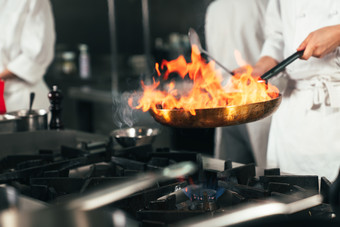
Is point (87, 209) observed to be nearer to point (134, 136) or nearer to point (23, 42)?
point (134, 136)

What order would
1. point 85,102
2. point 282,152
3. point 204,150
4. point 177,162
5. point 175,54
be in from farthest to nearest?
point 175,54 → point 85,102 → point 204,150 → point 282,152 → point 177,162

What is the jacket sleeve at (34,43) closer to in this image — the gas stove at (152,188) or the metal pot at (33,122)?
the metal pot at (33,122)

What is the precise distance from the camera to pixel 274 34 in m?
1.73

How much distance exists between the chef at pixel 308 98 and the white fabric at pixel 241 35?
1.93 ft

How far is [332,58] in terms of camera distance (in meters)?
1.48

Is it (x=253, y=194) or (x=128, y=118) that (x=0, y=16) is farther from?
(x=253, y=194)

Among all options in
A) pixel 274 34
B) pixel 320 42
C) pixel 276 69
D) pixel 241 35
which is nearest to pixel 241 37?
pixel 241 35

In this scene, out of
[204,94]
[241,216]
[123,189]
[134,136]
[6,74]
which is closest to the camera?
[241,216]

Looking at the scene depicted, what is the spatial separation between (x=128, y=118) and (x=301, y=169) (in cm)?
63

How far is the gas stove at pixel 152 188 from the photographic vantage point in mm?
749

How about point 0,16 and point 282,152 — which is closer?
point 282,152

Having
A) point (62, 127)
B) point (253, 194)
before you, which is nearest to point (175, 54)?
point (62, 127)

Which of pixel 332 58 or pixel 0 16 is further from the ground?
pixel 0 16

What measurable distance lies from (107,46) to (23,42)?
2.85 meters
